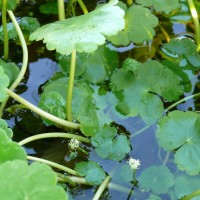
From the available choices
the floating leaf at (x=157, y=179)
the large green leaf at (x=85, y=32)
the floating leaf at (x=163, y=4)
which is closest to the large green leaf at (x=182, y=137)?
the floating leaf at (x=157, y=179)

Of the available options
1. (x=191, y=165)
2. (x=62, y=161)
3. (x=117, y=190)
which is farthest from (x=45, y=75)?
(x=191, y=165)

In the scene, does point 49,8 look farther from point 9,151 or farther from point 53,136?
point 9,151

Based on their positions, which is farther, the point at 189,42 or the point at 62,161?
the point at 189,42

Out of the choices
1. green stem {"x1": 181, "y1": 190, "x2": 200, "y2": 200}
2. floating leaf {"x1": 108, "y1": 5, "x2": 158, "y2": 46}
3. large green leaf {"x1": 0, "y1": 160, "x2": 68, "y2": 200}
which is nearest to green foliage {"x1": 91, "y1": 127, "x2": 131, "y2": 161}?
green stem {"x1": 181, "y1": 190, "x2": 200, "y2": 200}

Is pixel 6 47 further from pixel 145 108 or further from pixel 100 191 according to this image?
pixel 100 191

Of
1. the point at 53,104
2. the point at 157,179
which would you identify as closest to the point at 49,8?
the point at 53,104

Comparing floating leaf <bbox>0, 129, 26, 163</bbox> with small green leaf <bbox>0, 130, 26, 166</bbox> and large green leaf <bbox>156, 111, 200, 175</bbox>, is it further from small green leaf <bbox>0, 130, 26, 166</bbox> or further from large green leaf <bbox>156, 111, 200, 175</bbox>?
large green leaf <bbox>156, 111, 200, 175</bbox>
